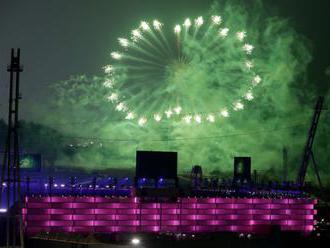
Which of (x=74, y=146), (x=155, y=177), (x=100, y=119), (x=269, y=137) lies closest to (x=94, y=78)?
(x=100, y=119)

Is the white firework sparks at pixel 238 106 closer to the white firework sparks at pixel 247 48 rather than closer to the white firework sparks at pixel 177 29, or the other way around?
the white firework sparks at pixel 247 48

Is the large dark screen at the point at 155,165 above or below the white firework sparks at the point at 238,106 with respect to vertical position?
below

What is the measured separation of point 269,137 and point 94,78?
→ 81.1 ft

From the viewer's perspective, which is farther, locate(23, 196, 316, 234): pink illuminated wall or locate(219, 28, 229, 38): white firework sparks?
locate(219, 28, 229, 38): white firework sparks

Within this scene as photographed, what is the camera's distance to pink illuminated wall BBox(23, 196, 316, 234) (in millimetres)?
49438

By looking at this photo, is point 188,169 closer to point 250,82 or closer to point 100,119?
point 100,119

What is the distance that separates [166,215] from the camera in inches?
2050

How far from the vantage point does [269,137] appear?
9744cm

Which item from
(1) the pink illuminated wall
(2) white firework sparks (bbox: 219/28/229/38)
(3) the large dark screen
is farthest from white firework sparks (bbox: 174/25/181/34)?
(1) the pink illuminated wall

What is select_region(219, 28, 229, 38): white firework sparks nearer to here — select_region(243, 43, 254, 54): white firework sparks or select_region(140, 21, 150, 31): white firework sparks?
select_region(243, 43, 254, 54): white firework sparks

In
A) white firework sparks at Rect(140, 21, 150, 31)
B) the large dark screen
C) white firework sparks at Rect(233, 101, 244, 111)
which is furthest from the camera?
white firework sparks at Rect(233, 101, 244, 111)

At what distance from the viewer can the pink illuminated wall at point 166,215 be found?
49.4m

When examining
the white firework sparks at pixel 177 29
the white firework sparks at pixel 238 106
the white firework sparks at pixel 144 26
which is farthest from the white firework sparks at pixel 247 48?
the white firework sparks at pixel 144 26

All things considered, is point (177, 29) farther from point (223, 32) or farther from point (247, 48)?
point (247, 48)
